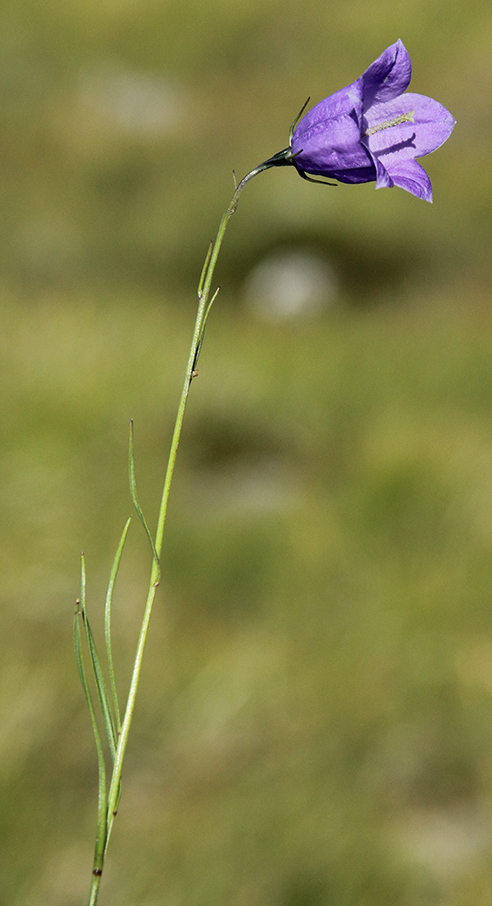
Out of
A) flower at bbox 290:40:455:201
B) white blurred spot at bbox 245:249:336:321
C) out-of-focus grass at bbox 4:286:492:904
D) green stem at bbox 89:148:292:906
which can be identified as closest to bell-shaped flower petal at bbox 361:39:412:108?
flower at bbox 290:40:455:201

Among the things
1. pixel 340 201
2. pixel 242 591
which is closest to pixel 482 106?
pixel 340 201

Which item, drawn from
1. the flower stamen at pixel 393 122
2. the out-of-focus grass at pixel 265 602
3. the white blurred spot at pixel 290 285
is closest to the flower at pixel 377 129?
the flower stamen at pixel 393 122

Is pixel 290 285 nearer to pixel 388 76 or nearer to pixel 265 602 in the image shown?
pixel 265 602

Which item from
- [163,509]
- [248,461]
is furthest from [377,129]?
[248,461]

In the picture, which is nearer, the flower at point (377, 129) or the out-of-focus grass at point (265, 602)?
the flower at point (377, 129)

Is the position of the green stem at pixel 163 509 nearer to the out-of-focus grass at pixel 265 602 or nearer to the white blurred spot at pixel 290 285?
the out-of-focus grass at pixel 265 602

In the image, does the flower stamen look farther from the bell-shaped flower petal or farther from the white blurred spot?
the white blurred spot
